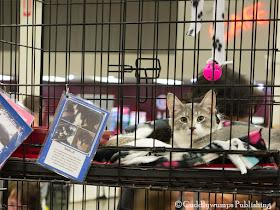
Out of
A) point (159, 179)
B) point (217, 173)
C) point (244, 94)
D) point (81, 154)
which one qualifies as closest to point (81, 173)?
point (81, 154)

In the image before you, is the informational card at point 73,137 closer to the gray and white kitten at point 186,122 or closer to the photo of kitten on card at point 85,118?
the photo of kitten on card at point 85,118

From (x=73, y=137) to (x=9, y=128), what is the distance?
0.68ft

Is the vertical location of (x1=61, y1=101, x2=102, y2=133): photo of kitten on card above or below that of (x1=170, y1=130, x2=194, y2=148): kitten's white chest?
above

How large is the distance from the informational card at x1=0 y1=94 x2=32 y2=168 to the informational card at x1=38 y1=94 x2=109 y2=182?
0.33ft

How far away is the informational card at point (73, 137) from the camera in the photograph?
104cm

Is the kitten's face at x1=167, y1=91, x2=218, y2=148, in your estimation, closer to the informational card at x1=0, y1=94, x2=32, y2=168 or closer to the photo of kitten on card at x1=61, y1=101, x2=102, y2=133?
the photo of kitten on card at x1=61, y1=101, x2=102, y2=133

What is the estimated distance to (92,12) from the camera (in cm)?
369

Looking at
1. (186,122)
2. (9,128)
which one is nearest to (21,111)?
(9,128)

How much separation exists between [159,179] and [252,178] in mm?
268

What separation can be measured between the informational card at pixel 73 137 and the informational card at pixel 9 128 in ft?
0.33

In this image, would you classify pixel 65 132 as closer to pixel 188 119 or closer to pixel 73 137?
pixel 73 137

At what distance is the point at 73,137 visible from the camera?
3.43ft

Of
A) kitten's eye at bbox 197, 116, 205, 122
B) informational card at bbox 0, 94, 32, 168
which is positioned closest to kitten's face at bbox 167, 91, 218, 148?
kitten's eye at bbox 197, 116, 205, 122

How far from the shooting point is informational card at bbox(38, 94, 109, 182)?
1045 millimetres
